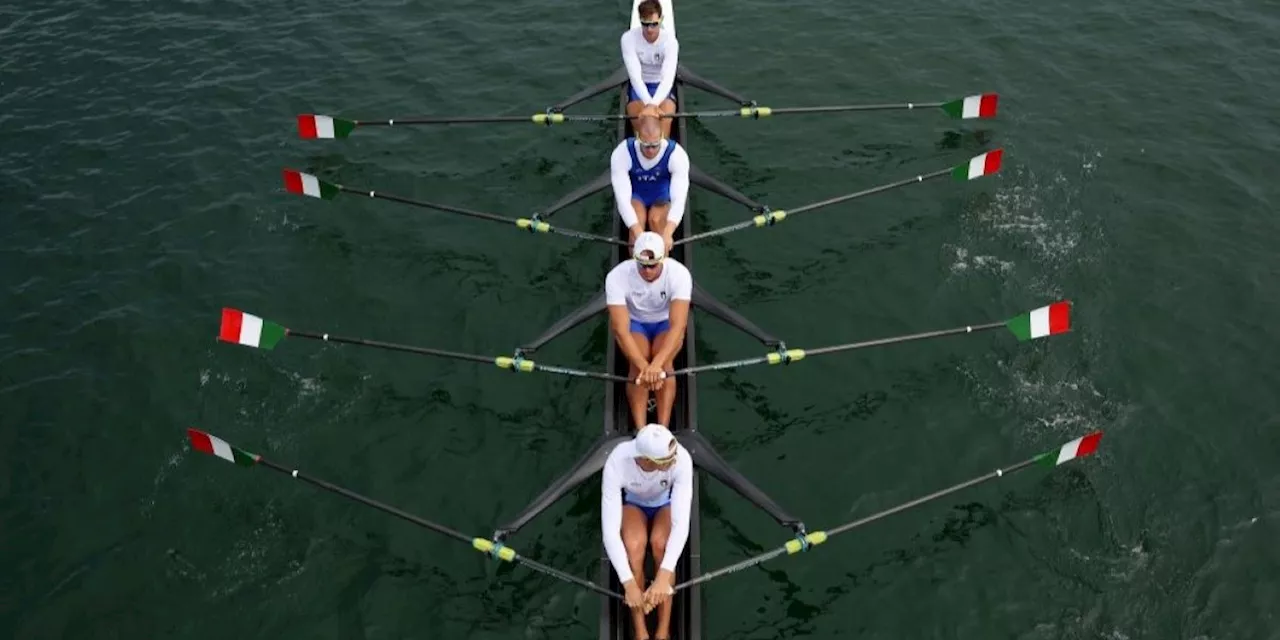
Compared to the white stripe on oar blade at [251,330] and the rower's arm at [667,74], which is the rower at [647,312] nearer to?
the white stripe on oar blade at [251,330]

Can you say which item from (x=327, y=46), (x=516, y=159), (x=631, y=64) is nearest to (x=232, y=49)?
(x=327, y=46)

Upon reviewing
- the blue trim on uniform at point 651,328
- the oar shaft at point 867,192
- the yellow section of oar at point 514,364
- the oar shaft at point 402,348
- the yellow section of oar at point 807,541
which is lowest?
the yellow section of oar at point 807,541

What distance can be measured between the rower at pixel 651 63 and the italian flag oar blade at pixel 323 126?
5540 millimetres

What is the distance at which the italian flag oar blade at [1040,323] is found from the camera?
13.8m

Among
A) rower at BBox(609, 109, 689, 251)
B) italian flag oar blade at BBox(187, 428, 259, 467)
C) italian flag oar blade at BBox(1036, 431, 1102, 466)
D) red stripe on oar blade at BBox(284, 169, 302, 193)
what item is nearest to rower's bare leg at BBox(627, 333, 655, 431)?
rower at BBox(609, 109, 689, 251)

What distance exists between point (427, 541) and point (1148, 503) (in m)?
9.38

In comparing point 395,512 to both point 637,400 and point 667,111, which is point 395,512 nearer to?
point 637,400

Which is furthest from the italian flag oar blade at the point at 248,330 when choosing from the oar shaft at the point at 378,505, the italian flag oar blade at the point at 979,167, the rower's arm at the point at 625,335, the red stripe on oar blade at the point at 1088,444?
the italian flag oar blade at the point at 979,167

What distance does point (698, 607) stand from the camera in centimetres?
1084

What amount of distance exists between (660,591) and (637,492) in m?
1.15

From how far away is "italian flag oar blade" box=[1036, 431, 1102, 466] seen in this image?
40.7 feet

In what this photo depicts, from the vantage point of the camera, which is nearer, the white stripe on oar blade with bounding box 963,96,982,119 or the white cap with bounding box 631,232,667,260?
the white cap with bounding box 631,232,667,260

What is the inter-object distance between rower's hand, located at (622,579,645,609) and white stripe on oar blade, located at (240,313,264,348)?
666 cm

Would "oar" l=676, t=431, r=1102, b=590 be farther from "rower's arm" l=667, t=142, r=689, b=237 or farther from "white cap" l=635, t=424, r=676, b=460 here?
"rower's arm" l=667, t=142, r=689, b=237
